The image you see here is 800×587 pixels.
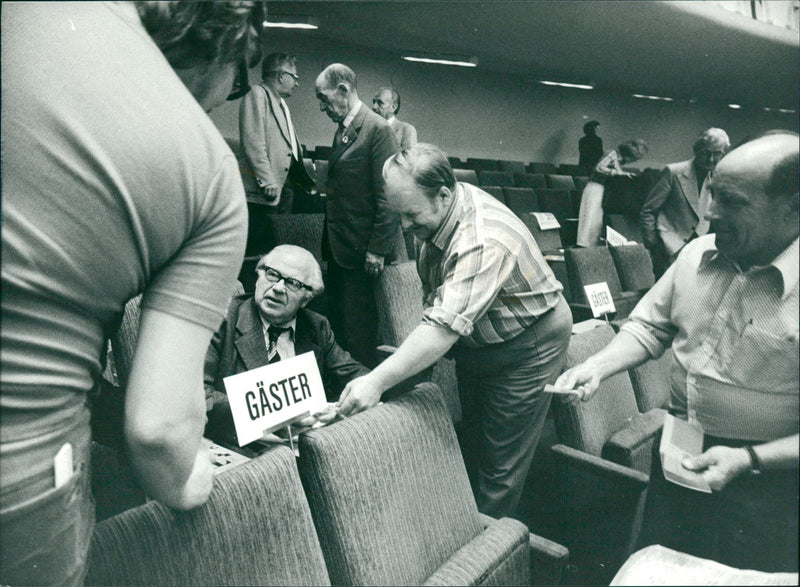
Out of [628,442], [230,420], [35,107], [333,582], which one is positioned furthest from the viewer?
[230,420]

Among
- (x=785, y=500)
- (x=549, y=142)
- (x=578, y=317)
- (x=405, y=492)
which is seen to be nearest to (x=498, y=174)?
(x=549, y=142)

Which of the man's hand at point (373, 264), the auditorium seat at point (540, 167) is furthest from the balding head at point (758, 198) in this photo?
the auditorium seat at point (540, 167)

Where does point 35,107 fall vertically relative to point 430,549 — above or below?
above

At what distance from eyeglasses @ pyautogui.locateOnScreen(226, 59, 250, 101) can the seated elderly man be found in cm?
76

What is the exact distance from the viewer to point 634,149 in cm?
85

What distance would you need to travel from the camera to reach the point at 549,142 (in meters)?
4.56

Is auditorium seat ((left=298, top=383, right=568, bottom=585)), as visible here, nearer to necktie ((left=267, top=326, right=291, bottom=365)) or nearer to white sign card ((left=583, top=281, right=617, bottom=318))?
white sign card ((left=583, top=281, right=617, bottom=318))

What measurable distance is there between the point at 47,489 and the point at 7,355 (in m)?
0.13

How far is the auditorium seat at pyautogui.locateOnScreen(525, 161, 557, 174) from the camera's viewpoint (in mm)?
5164

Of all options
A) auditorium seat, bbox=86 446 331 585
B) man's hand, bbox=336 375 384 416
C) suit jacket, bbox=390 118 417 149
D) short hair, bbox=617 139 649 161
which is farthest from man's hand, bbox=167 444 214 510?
suit jacket, bbox=390 118 417 149

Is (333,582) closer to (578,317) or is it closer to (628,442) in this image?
(628,442)

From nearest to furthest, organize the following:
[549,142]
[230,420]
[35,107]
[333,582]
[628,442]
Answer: [35,107] < [333,582] < [628,442] < [230,420] < [549,142]

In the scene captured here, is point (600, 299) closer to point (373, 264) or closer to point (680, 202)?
point (680, 202)

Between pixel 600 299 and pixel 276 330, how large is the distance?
803 millimetres
